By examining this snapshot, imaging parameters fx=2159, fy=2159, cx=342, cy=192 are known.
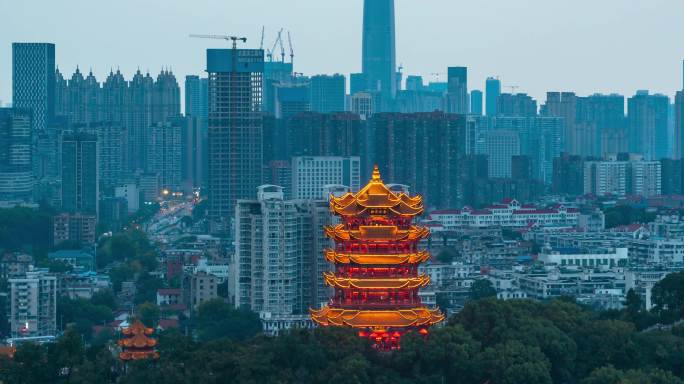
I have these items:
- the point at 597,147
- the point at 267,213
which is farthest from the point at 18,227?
the point at 597,147

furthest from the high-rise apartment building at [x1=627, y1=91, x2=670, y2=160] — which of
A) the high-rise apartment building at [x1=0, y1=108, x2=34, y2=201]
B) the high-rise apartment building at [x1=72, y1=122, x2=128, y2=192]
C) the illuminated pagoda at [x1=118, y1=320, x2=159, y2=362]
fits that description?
the illuminated pagoda at [x1=118, y1=320, x2=159, y2=362]

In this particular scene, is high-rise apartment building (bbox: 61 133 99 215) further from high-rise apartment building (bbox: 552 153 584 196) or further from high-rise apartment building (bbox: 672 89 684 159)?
high-rise apartment building (bbox: 672 89 684 159)

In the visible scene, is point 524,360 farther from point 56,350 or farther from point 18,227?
point 18,227

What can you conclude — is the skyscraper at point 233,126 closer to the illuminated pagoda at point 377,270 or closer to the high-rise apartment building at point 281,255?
the high-rise apartment building at point 281,255

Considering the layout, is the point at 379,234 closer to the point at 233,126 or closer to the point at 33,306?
the point at 33,306

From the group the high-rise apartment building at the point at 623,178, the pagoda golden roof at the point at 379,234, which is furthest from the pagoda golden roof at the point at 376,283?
the high-rise apartment building at the point at 623,178

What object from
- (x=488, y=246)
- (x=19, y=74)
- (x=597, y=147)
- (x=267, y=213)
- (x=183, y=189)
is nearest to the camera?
(x=267, y=213)
